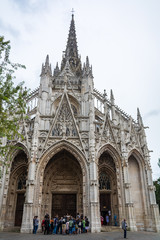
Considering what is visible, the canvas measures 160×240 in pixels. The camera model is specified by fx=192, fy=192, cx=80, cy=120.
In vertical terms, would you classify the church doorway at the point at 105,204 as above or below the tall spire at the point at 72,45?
below

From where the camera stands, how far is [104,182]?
18609 millimetres

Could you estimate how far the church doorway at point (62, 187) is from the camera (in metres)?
17.6

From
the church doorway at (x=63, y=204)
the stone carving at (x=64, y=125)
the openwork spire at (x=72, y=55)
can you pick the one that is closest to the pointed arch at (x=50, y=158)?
the stone carving at (x=64, y=125)

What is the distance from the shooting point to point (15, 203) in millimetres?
17359

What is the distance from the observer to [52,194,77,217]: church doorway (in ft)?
57.9

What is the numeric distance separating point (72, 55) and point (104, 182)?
25425 millimetres

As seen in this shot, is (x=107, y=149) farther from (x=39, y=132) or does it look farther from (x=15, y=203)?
(x=15, y=203)

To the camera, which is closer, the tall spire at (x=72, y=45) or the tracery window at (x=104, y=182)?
the tracery window at (x=104, y=182)

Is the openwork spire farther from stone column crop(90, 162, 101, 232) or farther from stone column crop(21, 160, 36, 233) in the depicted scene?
stone column crop(21, 160, 36, 233)

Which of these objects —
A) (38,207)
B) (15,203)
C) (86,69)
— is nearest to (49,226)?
(38,207)

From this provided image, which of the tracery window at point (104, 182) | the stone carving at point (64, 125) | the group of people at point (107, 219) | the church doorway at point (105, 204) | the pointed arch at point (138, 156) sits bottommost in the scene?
the group of people at point (107, 219)

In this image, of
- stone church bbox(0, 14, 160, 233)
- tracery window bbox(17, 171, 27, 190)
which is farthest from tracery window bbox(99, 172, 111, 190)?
tracery window bbox(17, 171, 27, 190)

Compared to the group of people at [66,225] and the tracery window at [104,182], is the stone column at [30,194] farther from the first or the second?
the tracery window at [104,182]

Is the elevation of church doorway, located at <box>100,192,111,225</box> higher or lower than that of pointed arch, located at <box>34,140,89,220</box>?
lower
